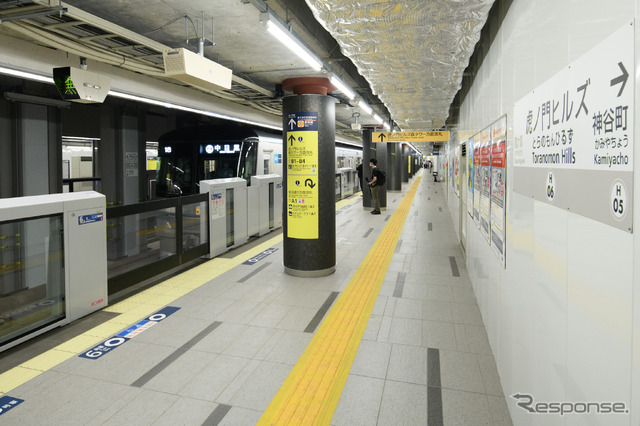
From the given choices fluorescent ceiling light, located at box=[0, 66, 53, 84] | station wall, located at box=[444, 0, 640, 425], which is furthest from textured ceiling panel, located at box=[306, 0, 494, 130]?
fluorescent ceiling light, located at box=[0, 66, 53, 84]

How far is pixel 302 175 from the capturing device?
5.44 metres

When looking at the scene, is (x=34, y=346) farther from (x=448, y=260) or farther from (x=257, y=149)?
(x=257, y=149)

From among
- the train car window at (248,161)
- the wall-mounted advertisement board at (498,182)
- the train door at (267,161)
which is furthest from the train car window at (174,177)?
the wall-mounted advertisement board at (498,182)

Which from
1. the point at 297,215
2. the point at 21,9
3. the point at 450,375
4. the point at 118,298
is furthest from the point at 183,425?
the point at 21,9

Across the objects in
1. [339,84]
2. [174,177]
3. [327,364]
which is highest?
[339,84]

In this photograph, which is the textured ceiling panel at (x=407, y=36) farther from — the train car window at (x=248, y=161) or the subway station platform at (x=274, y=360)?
the train car window at (x=248, y=161)

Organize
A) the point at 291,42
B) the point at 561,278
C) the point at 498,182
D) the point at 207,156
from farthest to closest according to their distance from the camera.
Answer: the point at 207,156, the point at 291,42, the point at 498,182, the point at 561,278

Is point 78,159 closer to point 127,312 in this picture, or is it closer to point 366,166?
point 366,166

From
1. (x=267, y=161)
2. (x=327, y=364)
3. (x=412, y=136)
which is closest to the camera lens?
(x=327, y=364)

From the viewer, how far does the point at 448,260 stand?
21.0 ft

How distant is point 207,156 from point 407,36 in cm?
702

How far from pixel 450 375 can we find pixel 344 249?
4.34 metres

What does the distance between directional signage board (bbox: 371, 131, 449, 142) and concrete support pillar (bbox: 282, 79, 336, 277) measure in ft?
20.8

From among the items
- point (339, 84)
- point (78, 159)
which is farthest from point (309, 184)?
point (78, 159)
